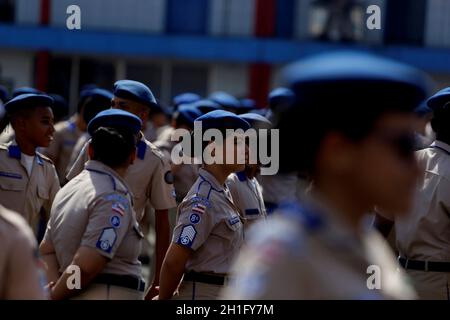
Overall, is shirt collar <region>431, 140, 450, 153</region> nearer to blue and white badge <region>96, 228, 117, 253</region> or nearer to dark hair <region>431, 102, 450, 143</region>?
dark hair <region>431, 102, 450, 143</region>

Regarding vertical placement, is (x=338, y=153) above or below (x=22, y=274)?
above

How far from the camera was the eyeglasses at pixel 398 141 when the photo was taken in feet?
8.38

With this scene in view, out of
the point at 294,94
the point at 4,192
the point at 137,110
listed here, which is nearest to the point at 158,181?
the point at 137,110

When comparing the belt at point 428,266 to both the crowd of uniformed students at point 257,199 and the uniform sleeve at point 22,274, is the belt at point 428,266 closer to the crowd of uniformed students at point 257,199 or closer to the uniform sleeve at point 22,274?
the crowd of uniformed students at point 257,199

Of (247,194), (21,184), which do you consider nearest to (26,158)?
(21,184)

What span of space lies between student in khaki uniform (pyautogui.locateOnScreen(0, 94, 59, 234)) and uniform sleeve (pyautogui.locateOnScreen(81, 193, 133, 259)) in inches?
77.9

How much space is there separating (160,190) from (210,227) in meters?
1.30

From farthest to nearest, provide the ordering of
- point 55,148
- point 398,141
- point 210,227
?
point 55,148, point 210,227, point 398,141

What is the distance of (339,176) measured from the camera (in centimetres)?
253

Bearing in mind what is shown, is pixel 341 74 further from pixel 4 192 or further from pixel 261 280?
pixel 4 192

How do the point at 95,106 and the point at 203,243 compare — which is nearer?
the point at 203,243

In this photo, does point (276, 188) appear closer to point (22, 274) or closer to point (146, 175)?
point (146, 175)

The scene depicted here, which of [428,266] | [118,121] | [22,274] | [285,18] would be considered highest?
[285,18]

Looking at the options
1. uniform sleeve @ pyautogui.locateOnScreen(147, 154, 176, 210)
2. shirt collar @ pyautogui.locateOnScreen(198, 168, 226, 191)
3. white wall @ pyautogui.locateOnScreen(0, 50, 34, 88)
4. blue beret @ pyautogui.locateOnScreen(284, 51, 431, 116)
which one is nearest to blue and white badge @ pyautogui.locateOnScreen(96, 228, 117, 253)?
shirt collar @ pyautogui.locateOnScreen(198, 168, 226, 191)
